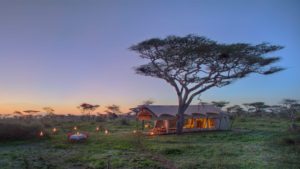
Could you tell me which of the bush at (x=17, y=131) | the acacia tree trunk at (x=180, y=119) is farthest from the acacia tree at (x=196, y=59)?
the bush at (x=17, y=131)

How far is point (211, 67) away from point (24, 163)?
58.9 feet

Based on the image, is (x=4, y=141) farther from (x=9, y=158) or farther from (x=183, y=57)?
(x=183, y=57)

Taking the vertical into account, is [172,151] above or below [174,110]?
below

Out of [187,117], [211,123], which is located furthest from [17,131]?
[211,123]

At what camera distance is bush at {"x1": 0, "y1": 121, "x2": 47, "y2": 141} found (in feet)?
64.4

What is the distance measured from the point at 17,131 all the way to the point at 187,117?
14898 mm

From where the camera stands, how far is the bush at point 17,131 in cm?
1962

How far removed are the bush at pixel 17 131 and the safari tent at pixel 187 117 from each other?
979cm

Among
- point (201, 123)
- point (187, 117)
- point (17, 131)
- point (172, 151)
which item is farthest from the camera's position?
point (201, 123)

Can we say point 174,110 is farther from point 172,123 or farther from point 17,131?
point 17,131

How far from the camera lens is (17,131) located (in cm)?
2016

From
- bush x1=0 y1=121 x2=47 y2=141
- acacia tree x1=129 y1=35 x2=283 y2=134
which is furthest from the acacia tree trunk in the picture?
bush x1=0 y1=121 x2=47 y2=141

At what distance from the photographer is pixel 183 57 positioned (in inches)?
952

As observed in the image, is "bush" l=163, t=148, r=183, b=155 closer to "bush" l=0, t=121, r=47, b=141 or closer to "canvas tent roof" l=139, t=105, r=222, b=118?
"bush" l=0, t=121, r=47, b=141
